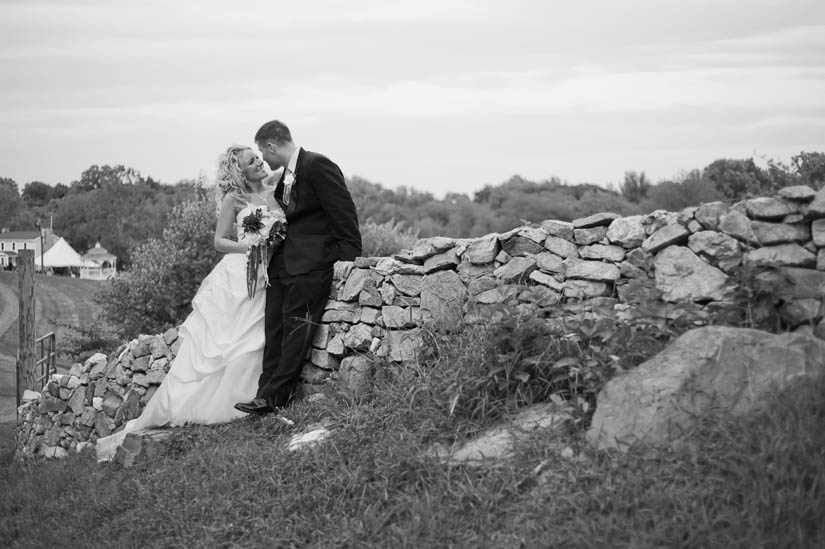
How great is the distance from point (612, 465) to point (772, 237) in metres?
1.95

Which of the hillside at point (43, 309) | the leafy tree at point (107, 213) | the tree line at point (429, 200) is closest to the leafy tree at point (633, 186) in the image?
the tree line at point (429, 200)

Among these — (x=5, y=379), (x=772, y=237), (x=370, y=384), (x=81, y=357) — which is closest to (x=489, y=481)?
(x=370, y=384)

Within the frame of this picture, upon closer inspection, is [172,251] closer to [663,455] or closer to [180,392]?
[180,392]

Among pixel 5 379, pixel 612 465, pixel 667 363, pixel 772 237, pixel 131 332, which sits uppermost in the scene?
pixel 772 237

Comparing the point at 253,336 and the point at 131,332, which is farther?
the point at 131,332

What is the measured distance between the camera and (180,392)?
719 centimetres

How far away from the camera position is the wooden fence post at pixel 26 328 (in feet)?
47.6

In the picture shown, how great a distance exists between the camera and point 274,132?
6.90 meters

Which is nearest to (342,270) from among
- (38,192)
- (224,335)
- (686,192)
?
(224,335)

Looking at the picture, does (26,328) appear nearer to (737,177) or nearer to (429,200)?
(737,177)

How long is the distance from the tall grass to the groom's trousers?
261 millimetres

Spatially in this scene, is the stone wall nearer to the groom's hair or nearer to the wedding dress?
the wedding dress

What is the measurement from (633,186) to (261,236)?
88.7 feet

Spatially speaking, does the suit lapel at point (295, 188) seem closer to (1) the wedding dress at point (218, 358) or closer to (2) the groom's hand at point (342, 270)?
(1) the wedding dress at point (218, 358)
